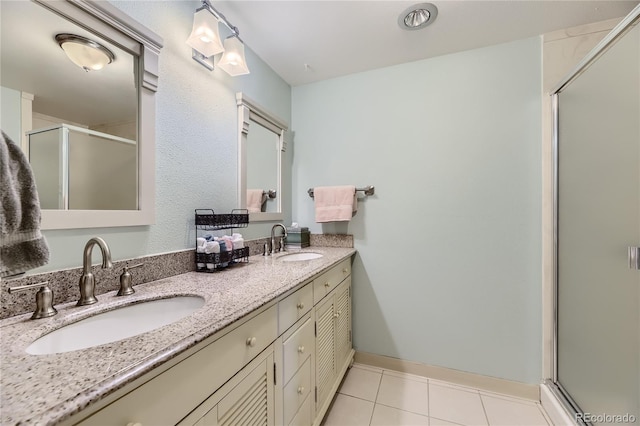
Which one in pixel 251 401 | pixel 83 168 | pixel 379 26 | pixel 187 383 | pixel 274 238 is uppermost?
pixel 379 26

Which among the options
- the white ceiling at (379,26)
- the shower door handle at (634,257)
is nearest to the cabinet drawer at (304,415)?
the shower door handle at (634,257)

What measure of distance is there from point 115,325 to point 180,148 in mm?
754

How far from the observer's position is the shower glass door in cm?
104

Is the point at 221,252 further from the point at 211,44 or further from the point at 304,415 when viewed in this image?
the point at 211,44

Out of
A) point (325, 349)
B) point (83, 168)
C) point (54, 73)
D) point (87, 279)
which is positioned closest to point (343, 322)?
point (325, 349)

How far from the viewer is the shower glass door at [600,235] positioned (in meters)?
1.04

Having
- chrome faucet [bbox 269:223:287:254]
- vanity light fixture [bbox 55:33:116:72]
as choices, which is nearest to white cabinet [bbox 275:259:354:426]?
chrome faucet [bbox 269:223:287:254]

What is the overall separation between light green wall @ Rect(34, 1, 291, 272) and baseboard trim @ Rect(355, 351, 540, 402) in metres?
1.49

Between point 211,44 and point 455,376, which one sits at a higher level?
point 211,44

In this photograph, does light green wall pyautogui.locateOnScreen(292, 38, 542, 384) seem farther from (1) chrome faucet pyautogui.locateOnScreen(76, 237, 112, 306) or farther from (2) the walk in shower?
(1) chrome faucet pyautogui.locateOnScreen(76, 237, 112, 306)

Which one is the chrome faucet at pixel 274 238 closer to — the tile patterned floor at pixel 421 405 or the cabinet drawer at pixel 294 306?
the cabinet drawer at pixel 294 306

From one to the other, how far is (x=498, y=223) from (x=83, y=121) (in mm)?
2108

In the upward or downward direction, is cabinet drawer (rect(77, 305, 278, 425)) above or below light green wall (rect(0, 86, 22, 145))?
below

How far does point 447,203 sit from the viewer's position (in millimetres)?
1750
